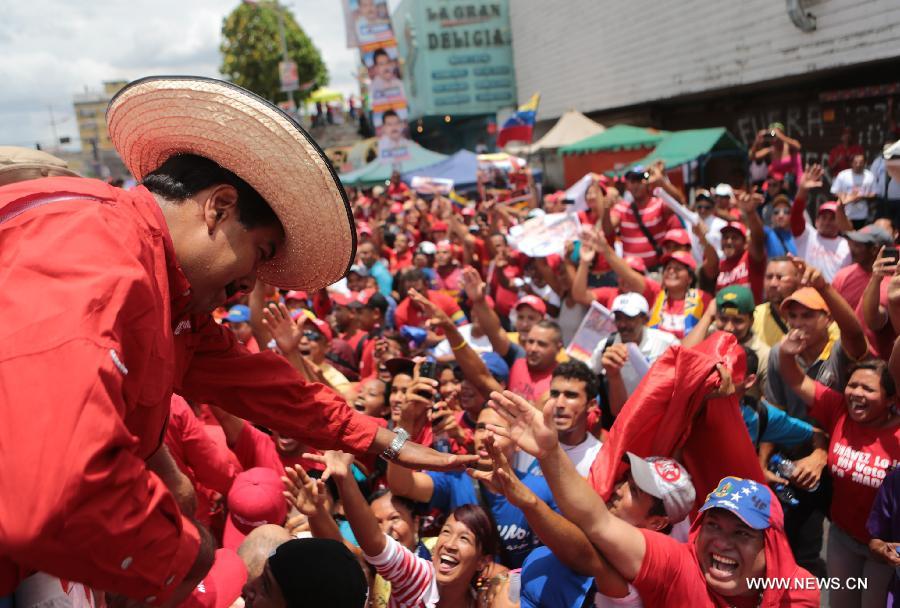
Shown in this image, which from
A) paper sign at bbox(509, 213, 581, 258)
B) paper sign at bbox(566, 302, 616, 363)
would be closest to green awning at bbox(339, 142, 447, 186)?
paper sign at bbox(509, 213, 581, 258)

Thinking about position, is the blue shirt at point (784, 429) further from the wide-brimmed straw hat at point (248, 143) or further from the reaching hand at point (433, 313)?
the wide-brimmed straw hat at point (248, 143)

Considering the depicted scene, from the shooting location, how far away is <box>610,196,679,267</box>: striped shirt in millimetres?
8883

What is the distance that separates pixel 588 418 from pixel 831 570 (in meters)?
1.44

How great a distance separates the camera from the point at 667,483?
9.78 ft

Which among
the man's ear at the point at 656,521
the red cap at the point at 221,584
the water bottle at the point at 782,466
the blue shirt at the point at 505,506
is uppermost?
the red cap at the point at 221,584

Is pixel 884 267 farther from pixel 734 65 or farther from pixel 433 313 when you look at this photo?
pixel 734 65

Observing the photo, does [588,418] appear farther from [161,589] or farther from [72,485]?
[72,485]

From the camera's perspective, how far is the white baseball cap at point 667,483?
9.62 ft

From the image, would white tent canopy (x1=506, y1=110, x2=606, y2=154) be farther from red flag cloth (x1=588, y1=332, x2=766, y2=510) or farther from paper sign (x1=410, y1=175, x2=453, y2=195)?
red flag cloth (x1=588, y1=332, x2=766, y2=510)

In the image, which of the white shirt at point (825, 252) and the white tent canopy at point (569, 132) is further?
the white tent canopy at point (569, 132)

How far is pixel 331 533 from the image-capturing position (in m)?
3.03

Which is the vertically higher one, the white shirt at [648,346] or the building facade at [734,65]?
the building facade at [734,65]

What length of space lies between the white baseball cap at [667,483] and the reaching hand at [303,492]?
124cm

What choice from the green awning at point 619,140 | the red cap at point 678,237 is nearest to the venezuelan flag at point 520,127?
the green awning at point 619,140
